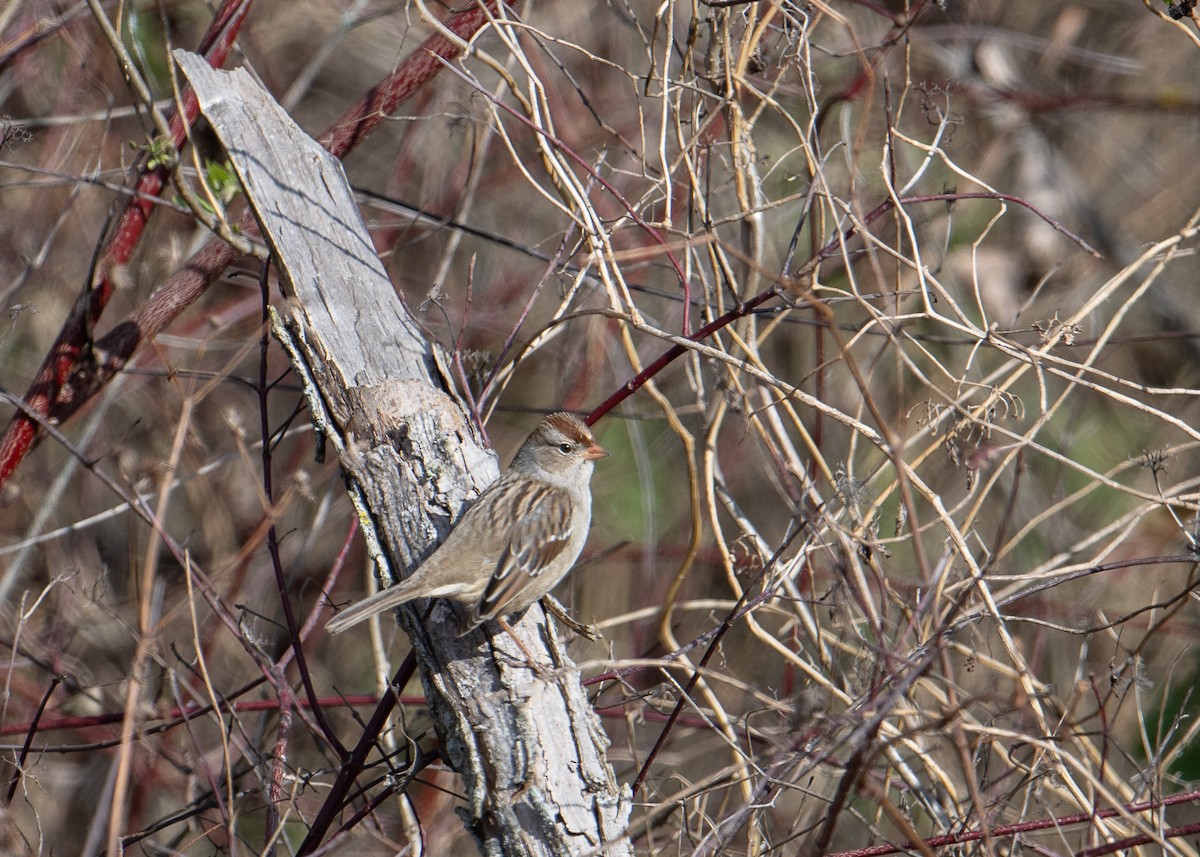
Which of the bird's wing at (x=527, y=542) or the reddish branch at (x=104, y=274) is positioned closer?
the bird's wing at (x=527, y=542)

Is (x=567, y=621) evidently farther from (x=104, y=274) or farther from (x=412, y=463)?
(x=104, y=274)

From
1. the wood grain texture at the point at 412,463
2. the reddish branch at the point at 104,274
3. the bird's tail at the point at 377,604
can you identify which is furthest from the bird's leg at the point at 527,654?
the reddish branch at the point at 104,274

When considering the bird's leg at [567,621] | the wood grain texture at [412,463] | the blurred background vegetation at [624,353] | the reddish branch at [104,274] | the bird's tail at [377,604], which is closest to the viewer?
the wood grain texture at [412,463]

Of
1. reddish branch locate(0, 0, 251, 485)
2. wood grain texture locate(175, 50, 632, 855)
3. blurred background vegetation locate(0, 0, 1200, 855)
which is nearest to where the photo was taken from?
wood grain texture locate(175, 50, 632, 855)

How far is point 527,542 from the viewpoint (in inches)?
126

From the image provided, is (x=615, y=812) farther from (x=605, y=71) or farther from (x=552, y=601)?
(x=605, y=71)

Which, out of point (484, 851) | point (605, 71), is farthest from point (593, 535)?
point (484, 851)

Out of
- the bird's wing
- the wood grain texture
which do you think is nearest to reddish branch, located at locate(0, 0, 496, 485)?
the wood grain texture

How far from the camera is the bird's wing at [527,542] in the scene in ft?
9.21

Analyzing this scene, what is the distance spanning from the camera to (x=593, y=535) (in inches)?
237

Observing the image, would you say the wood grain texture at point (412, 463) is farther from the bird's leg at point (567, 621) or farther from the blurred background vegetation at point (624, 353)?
the blurred background vegetation at point (624, 353)

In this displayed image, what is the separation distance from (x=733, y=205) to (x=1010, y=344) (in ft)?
11.2

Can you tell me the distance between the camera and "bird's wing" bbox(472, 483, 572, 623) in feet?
9.21

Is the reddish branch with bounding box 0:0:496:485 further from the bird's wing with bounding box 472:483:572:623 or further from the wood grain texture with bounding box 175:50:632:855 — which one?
the bird's wing with bounding box 472:483:572:623
